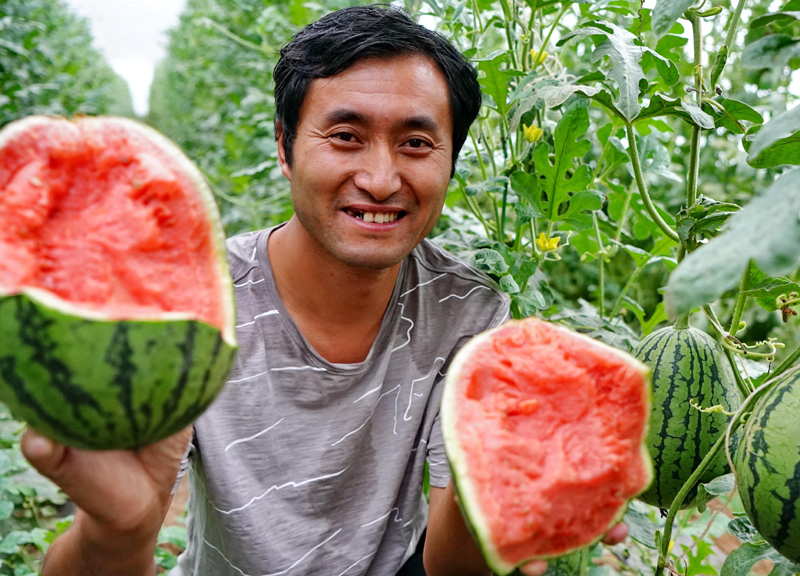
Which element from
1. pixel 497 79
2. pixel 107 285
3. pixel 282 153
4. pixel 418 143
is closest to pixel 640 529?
pixel 418 143

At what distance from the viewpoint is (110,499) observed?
1076 millimetres

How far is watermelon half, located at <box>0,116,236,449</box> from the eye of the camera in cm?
82

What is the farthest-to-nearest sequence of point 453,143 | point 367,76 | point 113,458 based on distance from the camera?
point 453,143, point 367,76, point 113,458

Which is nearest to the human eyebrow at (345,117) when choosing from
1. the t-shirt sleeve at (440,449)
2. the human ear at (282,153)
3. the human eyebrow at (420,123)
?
the human eyebrow at (420,123)

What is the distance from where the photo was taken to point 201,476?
178 centimetres

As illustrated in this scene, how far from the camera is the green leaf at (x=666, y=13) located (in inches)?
Result: 36.7

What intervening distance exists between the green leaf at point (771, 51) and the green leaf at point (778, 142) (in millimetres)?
81

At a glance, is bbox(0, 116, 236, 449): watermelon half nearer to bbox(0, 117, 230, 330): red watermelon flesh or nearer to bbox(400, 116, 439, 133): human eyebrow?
bbox(0, 117, 230, 330): red watermelon flesh

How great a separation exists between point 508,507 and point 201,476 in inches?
43.3

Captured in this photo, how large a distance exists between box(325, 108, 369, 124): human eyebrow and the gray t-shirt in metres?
0.52

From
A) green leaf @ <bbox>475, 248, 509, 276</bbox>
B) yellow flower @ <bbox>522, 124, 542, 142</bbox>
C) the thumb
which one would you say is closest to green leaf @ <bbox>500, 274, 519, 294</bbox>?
green leaf @ <bbox>475, 248, 509, 276</bbox>

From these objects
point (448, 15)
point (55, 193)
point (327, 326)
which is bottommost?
point (327, 326)

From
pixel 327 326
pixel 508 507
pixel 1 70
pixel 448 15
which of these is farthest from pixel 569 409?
pixel 1 70

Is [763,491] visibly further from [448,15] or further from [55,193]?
[448,15]
